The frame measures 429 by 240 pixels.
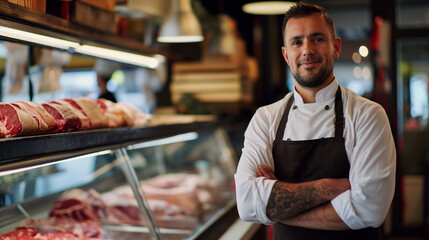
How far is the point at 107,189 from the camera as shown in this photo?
3.63 metres

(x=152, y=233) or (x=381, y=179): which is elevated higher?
(x=381, y=179)

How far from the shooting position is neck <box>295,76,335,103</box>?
2121mm

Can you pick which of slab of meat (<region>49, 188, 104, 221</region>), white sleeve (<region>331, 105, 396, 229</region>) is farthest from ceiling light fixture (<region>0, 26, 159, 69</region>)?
white sleeve (<region>331, 105, 396, 229</region>)

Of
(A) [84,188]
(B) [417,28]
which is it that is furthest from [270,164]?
(B) [417,28]

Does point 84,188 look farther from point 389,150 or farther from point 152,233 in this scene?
point 389,150

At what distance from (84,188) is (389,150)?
86.0 inches

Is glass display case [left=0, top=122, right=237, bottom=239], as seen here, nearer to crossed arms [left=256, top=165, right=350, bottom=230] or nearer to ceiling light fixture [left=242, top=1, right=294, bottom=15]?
crossed arms [left=256, top=165, right=350, bottom=230]

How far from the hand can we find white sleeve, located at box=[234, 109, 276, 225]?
0.03 meters

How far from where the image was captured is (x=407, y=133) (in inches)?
280

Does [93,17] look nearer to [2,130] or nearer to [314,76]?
[2,130]

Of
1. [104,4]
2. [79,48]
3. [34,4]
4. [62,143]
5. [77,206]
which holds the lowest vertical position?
[77,206]

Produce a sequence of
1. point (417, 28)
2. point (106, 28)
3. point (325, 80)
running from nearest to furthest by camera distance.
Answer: point (325, 80), point (106, 28), point (417, 28)

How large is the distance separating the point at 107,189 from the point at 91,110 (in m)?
1.04

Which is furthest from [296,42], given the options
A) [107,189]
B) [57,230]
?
[107,189]
